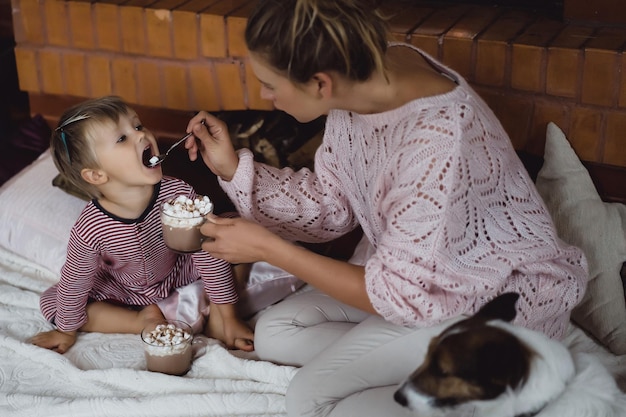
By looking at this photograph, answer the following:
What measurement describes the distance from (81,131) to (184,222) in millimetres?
353

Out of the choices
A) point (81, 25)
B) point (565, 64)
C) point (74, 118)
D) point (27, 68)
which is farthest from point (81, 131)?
point (565, 64)

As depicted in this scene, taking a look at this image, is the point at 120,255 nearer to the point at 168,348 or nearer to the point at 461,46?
the point at 168,348

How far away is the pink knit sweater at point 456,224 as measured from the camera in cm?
166

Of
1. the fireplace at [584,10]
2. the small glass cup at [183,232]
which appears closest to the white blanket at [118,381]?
the small glass cup at [183,232]

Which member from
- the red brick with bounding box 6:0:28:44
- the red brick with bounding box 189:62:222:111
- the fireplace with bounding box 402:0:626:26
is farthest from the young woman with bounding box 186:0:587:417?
the red brick with bounding box 6:0:28:44

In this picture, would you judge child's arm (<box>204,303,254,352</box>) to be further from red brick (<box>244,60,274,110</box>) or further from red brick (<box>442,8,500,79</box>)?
red brick (<box>442,8,500,79</box>)

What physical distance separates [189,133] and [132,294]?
50 centimetres

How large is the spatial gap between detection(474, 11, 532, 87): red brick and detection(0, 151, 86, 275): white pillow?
113 cm

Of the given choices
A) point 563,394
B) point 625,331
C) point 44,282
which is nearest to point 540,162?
point 625,331

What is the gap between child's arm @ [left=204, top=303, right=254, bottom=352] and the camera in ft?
7.09

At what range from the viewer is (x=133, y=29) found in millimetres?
2551

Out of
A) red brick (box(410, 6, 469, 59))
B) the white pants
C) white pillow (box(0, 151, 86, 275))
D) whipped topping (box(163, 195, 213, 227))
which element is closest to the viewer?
the white pants

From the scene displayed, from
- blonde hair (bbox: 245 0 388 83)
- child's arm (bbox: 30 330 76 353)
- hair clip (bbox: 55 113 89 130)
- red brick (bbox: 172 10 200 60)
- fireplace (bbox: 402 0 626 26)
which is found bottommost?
child's arm (bbox: 30 330 76 353)

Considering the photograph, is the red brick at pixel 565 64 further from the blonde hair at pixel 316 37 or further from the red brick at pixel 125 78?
the red brick at pixel 125 78
